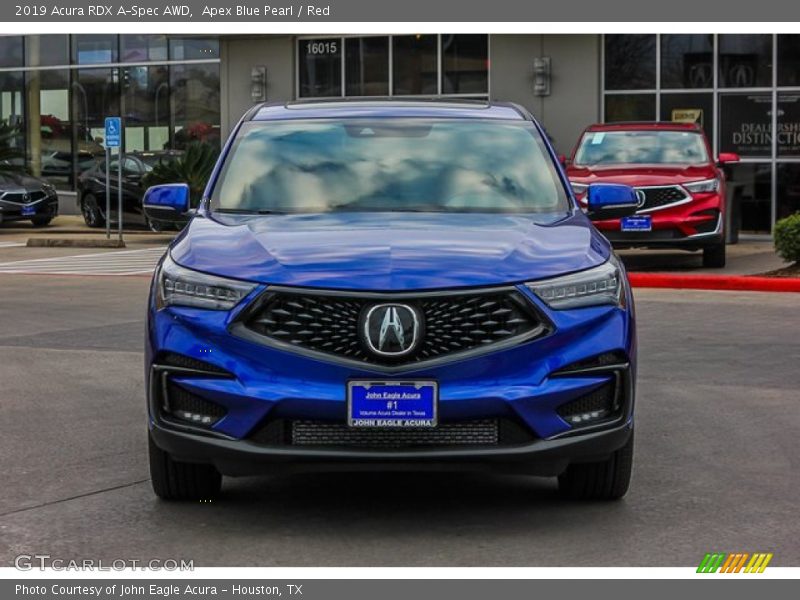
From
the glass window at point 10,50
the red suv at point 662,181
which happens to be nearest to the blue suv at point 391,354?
the red suv at point 662,181

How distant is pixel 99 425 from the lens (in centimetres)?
898

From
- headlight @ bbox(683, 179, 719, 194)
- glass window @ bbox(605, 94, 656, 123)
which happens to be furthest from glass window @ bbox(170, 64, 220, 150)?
headlight @ bbox(683, 179, 719, 194)

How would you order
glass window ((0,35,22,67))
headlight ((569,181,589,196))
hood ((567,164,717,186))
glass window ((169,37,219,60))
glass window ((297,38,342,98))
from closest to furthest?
1. headlight ((569,181,589,196))
2. hood ((567,164,717,186))
3. glass window ((297,38,342,98))
4. glass window ((169,37,219,60))
5. glass window ((0,35,22,67))

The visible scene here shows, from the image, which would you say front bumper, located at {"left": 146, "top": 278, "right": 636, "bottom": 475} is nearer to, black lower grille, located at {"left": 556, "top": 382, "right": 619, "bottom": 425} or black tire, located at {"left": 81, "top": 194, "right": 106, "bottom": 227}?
black lower grille, located at {"left": 556, "top": 382, "right": 619, "bottom": 425}

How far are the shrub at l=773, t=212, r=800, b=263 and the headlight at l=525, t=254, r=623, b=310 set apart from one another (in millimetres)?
12651

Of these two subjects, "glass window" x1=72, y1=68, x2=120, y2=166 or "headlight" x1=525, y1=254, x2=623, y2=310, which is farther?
"glass window" x1=72, y1=68, x2=120, y2=166

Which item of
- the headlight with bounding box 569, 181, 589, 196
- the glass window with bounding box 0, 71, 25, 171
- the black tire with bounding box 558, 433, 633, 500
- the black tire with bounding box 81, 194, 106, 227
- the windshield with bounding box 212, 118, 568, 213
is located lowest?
the black tire with bounding box 558, 433, 633, 500

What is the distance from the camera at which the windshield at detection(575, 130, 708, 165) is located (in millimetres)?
20281

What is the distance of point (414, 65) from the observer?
2994 cm

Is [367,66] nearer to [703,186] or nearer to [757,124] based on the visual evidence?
[757,124]

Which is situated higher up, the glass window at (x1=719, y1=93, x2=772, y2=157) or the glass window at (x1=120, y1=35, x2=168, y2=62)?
the glass window at (x1=120, y1=35, x2=168, y2=62)

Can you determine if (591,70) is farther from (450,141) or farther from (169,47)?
(450,141)
